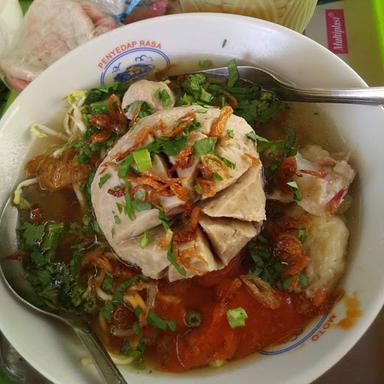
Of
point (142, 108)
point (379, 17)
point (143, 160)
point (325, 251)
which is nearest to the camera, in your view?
point (143, 160)

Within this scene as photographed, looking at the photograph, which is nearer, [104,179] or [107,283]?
[104,179]

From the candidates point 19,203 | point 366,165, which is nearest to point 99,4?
point 19,203

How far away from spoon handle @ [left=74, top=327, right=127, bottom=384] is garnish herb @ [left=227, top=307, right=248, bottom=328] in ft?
0.96

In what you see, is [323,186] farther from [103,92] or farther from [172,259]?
[103,92]

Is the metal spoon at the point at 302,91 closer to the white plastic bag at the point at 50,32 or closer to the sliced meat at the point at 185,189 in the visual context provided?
the sliced meat at the point at 185,189

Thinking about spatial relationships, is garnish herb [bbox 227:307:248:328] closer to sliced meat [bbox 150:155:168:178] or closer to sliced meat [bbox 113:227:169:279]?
sliced meat [bbox 113:227:169:279]

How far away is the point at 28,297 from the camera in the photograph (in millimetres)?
1342

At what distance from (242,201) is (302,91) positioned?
408 mm

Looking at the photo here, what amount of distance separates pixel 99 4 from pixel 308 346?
1.32 metres

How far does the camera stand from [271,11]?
1560 millimetres

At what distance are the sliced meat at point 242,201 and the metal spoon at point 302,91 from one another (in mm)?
287

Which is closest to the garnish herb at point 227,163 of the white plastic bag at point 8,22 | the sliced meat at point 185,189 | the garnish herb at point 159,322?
the sliced meat at point 185,189

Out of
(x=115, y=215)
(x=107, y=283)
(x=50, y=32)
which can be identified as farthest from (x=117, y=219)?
(x=50, y=32)

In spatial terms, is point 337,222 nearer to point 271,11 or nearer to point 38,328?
point 271,11
